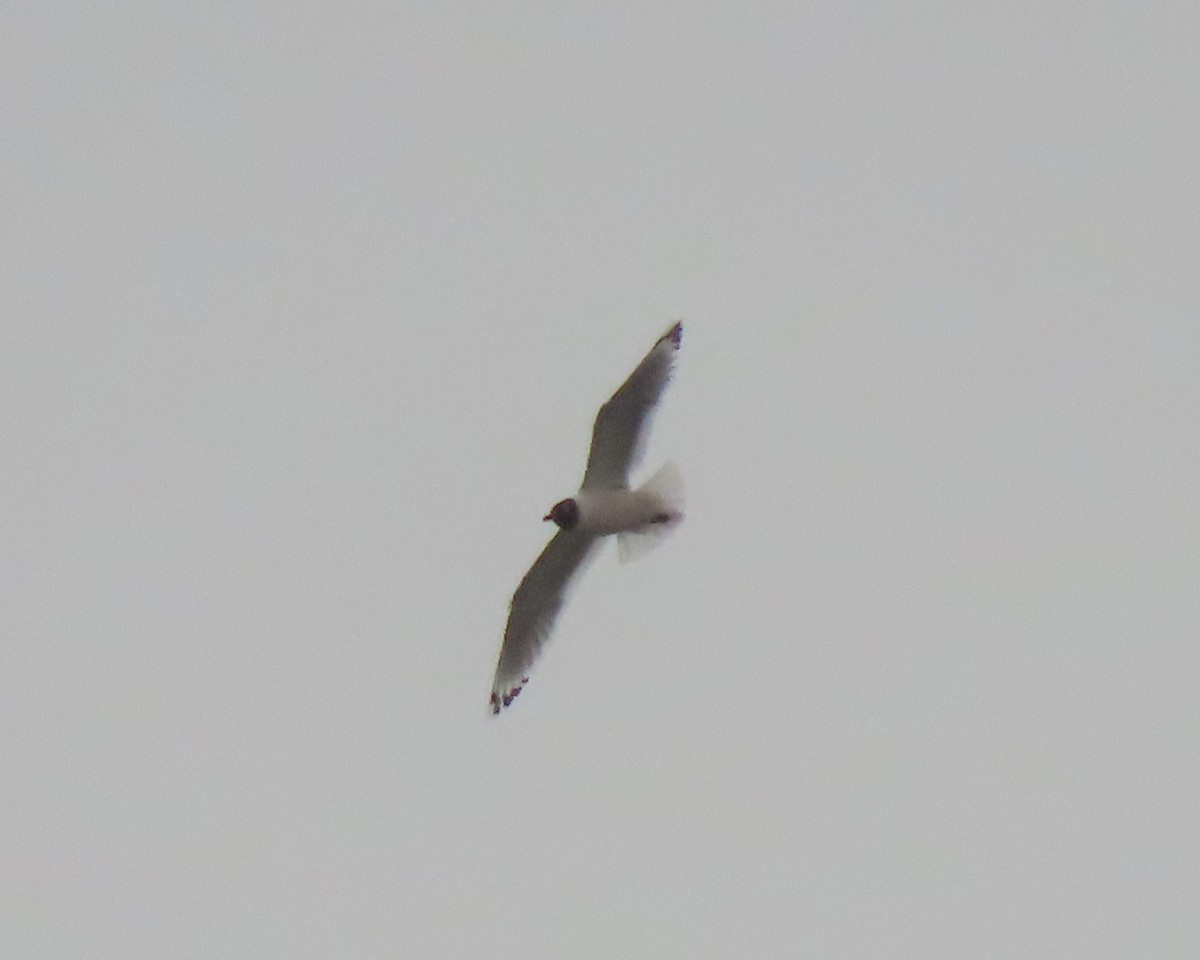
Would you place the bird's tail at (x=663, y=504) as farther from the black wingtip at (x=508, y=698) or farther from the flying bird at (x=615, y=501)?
the black wingtip at (x=508, y=698)

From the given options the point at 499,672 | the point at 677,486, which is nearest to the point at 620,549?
the point at 677,486

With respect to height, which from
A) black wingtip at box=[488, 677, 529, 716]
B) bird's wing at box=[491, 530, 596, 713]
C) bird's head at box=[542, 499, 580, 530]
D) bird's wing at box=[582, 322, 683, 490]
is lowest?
black wingtip at box=[488, 677, 529, 716]

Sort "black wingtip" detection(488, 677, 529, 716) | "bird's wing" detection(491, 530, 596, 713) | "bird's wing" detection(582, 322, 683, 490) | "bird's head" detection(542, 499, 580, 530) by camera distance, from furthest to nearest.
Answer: "black wingtip" detection(488, 677, 529, 716)
"bird's wing" detection(491, 530, 596, 713)
"bird's head" detection(542, 499, 580, 530)
"bird's wing" detection(582, 322, 683, 490)

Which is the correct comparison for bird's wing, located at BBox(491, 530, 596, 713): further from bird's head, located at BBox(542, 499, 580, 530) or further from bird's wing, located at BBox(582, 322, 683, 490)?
bird's wing, located at BBox(582, 322, 683, 490)

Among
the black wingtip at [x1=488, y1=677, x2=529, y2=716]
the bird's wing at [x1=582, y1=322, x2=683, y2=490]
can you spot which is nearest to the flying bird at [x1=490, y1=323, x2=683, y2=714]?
the bird's wing at [x1=582, y1=322, x2=683, y2=490]

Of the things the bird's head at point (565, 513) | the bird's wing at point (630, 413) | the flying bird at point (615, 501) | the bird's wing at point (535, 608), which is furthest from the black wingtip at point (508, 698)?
the bird's wing at point (630, 413)

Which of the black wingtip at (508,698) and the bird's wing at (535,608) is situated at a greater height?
the bird's wing at (535,608)
